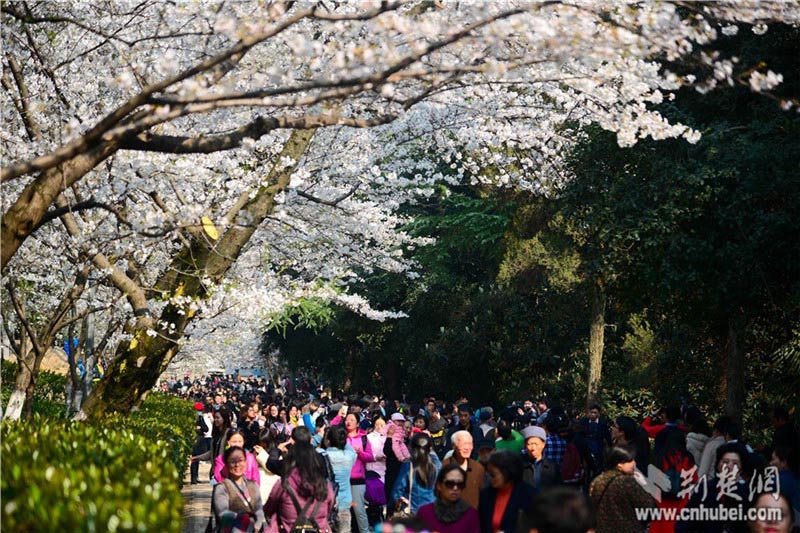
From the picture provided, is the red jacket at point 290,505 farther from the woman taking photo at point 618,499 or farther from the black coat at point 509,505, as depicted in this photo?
the woman taking photo at point 618,499

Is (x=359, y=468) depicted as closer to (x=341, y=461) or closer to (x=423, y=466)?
(x=341, y=461)

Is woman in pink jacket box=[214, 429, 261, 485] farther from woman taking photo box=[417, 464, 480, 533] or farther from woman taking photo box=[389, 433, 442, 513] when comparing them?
woman taking photo box=[417, 464, 480, 533]

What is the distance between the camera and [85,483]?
6.11m

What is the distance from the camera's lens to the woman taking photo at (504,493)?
321 inches

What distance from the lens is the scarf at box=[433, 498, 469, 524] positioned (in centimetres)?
769

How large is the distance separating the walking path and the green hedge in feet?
16.0

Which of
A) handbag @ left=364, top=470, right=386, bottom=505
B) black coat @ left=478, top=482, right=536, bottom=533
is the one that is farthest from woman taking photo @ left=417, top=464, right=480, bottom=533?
handbag @ left=364, top=470, right=386, bottom=505

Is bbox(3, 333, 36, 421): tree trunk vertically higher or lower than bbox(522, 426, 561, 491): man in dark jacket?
higher

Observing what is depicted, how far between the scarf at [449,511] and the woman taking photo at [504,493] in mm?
503

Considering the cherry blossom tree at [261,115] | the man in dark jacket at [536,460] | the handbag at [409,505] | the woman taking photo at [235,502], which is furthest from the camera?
the handbag at [409,505]

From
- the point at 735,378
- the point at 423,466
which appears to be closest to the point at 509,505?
the point at 423,466

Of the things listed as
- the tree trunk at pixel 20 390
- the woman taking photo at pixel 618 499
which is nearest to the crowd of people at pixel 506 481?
the woman taking photo at pixel 618 499

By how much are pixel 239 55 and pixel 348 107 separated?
6.61m

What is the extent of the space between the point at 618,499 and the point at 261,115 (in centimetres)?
498
